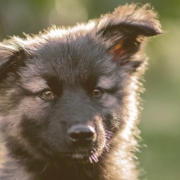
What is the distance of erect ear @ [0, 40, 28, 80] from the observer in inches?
250

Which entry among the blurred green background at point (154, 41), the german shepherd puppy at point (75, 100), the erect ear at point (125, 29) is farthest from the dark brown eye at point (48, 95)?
the blurred green background at point (154, 41)

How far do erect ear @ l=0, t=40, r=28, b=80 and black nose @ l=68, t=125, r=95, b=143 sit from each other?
97cm

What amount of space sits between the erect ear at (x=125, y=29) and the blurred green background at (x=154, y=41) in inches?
136

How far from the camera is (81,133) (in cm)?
586

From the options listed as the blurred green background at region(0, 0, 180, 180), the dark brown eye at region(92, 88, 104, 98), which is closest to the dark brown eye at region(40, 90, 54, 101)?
the dark brown eye at region(92, 88, 104, 98)

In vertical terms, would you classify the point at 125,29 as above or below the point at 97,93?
above

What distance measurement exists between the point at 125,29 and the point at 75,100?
39.9 inches

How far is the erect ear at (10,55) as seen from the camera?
6.36 metres

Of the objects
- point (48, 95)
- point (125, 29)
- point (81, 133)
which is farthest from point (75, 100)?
point (125, 29)

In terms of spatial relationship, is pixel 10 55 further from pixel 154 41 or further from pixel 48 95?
pixel 154 41

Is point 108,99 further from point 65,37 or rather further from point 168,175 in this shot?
point 168,175

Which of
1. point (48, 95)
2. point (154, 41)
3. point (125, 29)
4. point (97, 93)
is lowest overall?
point (48, 95)

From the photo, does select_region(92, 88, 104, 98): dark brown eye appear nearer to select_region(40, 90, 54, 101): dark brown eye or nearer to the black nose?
select_region(40, 90, 54, 101): dark brown eye

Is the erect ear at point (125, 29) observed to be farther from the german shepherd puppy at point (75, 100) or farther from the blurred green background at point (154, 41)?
the blurred green background at point (154, 41)
